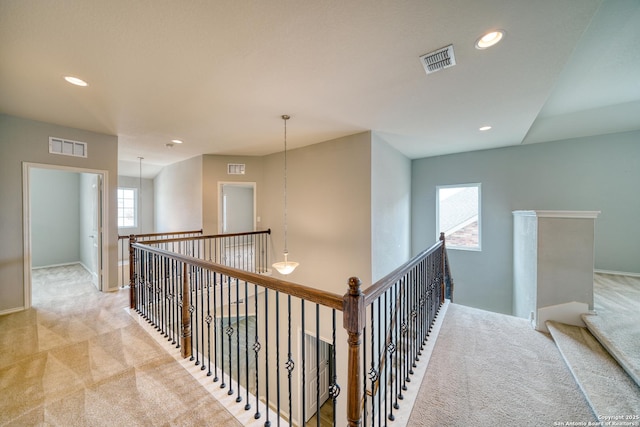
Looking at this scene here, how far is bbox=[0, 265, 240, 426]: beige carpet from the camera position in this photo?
169 cm

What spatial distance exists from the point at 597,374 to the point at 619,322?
1.04 meters

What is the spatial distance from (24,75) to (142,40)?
5.30 feet

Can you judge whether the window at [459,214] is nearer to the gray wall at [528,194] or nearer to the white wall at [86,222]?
the gray wall at [528,194]

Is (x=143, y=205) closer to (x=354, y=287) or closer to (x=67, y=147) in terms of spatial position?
A: (x=67, y=147)

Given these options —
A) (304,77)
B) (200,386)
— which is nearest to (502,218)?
(304,77)

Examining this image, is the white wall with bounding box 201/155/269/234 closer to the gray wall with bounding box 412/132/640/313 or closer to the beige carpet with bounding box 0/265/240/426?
the beige carpet with bounding box 0/265/240/426

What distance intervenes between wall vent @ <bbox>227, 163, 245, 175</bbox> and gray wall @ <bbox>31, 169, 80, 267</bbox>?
435cm

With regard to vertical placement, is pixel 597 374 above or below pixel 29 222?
below

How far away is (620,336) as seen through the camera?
7.64ft

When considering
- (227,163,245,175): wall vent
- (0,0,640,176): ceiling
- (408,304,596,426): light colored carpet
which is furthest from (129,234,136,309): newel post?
(408,304,596,426): light colored carpet

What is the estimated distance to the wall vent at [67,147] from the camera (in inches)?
147

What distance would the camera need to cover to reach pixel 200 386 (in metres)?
1.97

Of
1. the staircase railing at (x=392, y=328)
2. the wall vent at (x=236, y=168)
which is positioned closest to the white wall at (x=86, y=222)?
the wall vent at (x=236, y=168)

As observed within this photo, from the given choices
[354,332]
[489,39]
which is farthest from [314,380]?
[489,39]
